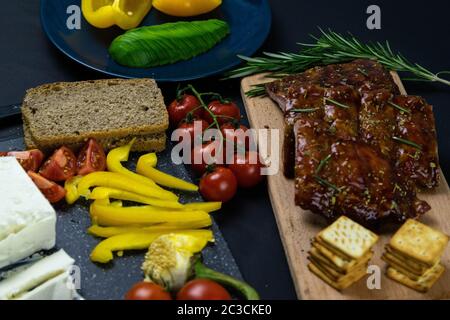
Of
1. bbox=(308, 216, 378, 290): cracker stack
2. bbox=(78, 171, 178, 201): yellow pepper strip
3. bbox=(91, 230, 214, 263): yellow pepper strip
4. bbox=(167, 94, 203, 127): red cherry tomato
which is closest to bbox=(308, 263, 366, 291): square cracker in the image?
bbox=(308, 216, 378, 290): cracker stack

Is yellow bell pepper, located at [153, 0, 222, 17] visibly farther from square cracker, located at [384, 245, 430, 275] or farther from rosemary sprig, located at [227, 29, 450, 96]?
square cracker, located at [384, 245, 430, 275]

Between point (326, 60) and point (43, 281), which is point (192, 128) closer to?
point (326, 60)

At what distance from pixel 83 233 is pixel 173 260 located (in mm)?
725

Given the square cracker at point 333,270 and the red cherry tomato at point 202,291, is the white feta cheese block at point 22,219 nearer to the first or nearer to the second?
the red cherry tomato at point 202,291

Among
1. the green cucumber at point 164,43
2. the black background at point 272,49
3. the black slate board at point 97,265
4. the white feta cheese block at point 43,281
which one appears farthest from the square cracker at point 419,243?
the green cucumber at point 164,43

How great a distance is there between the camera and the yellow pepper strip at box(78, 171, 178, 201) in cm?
548

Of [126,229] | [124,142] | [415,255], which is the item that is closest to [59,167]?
[124,142]

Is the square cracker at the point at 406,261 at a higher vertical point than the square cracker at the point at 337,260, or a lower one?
lower

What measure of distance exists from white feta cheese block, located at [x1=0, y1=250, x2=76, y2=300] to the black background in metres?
1.06

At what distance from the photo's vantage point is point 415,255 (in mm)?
4816

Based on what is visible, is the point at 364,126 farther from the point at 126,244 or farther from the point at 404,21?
the point at 404,21

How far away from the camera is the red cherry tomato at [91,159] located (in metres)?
5.63

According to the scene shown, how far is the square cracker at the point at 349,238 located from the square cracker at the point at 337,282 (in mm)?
224

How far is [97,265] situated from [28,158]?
2.92ft
